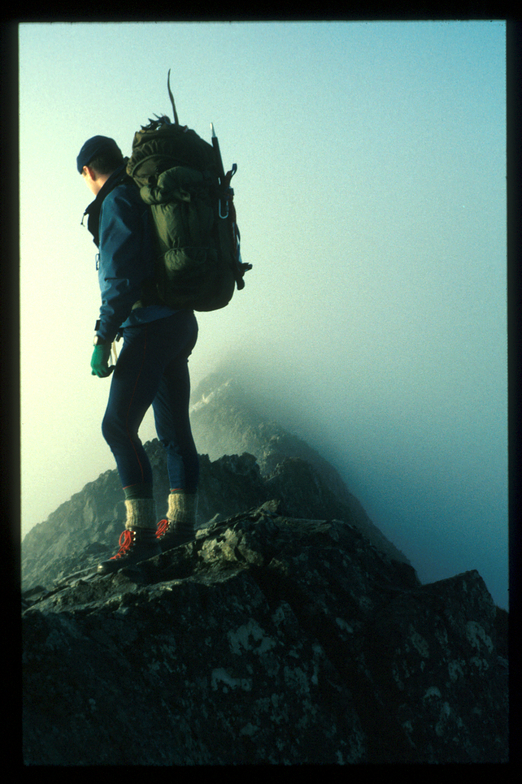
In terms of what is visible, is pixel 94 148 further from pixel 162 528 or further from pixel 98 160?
pixel 162 528

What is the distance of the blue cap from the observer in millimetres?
3650

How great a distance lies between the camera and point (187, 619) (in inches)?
95.7

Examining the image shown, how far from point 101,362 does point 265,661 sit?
2.28 metres

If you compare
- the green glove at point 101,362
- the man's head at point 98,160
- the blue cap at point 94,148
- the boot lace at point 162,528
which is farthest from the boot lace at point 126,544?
the blue cap at point 94,148

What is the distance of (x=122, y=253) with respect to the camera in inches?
133

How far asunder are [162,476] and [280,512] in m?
2.28

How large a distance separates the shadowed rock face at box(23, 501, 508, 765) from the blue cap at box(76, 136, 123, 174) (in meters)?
2.96

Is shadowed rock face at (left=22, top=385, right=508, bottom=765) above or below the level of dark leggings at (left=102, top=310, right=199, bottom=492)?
below

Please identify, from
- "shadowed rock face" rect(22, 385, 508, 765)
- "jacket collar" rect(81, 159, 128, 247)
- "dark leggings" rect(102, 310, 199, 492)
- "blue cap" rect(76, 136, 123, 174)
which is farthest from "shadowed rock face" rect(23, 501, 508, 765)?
"blue cap" rect(76, 136, 123, 174)

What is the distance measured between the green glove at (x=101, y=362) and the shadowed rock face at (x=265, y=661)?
54.3 inches

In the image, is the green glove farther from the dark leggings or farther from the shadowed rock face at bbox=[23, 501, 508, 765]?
the shadowed rock face at bbox=[23, 501, 508, 765]

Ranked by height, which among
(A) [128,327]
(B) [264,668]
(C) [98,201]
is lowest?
(B) [264,668]

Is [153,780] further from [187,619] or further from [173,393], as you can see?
[173,393]

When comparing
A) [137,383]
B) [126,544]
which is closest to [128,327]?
[137,383]
